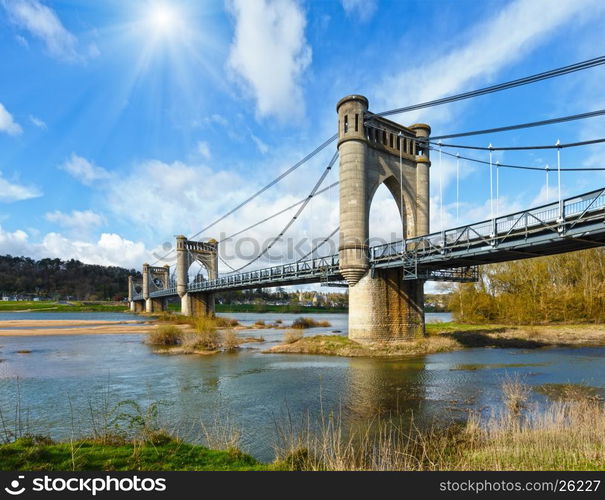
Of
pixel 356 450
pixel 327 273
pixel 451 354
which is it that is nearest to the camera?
pixel 356 450

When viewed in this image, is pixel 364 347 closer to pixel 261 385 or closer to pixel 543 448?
pixel 261 385

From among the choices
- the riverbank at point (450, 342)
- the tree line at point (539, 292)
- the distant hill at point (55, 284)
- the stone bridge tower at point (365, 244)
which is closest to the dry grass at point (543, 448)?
the riverbank at point (450, 342)

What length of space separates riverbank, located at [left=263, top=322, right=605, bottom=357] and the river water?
1.56 meters

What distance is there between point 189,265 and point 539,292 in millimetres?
71815

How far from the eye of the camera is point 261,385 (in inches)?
651

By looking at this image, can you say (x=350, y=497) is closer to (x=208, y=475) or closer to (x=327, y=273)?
(x=208, y=475)

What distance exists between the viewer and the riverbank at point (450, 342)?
25453mm

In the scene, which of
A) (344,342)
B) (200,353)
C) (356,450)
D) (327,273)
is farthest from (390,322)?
(356,450)

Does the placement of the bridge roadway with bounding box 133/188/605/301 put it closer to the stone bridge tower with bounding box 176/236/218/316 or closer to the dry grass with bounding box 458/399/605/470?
the dry grass with bounding box 458/399/605/470

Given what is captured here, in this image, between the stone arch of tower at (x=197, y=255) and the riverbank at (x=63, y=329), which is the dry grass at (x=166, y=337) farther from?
the stone arch of tower at (x=197, y=255)

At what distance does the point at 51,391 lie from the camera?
1518 centimetres

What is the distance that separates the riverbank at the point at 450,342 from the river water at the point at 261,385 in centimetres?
156

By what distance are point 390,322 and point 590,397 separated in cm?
1444

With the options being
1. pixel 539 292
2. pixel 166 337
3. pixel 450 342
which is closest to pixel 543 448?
pixel 450 342
